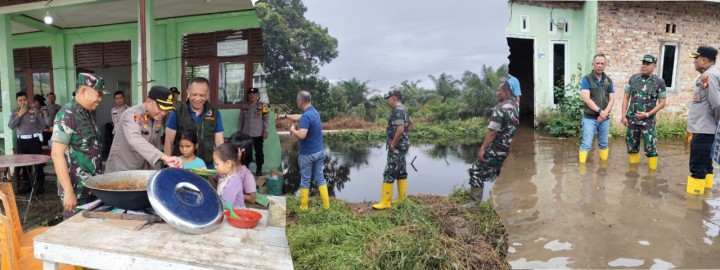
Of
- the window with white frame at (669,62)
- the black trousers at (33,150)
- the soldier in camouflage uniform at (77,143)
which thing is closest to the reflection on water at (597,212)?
the window with white frame at (669,62)

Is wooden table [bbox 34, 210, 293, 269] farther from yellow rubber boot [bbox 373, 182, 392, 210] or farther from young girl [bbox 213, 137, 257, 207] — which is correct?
yellow rubber boot [bbox 373, 182, 392, 210]

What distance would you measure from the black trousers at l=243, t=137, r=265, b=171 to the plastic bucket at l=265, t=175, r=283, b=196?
0.15 m

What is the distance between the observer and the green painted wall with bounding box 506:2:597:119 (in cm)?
335

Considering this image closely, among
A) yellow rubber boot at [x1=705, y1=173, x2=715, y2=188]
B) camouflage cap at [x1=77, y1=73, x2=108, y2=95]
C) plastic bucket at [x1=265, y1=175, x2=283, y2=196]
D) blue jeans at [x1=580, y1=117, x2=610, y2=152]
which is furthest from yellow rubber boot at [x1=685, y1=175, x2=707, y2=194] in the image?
camouflage cap at [x1=77, y1=73, x2=108, y2=95]

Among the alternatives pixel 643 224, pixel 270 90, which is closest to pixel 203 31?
pixel 270 90

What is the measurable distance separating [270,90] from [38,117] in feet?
20.2

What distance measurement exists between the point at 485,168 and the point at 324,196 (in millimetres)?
1554

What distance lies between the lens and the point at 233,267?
1649 mm

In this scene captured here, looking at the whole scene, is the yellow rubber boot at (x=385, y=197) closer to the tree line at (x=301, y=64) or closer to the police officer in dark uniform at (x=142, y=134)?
the tree line at (x=301, y=64)

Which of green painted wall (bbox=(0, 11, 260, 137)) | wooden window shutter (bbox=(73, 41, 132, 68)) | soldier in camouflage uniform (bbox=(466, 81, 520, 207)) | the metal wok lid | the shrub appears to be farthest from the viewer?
wooden window shutter (bbox=(73, 41, 132, 68))

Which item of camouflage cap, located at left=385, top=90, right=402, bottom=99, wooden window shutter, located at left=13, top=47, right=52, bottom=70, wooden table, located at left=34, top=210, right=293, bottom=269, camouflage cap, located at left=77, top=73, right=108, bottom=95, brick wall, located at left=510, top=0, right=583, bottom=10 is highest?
brick wall, located at left=510, top=0, right=583, bottom=10

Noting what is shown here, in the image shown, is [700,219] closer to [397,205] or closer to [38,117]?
[397,205]

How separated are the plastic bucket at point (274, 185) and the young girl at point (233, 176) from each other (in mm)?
145

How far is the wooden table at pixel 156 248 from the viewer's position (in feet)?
5.63
